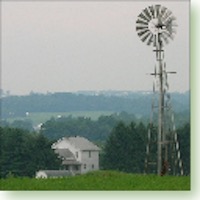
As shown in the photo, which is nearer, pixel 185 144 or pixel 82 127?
pixel 185 144

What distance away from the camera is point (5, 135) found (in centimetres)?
1573

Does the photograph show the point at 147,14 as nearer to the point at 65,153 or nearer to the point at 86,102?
the point at 86,102

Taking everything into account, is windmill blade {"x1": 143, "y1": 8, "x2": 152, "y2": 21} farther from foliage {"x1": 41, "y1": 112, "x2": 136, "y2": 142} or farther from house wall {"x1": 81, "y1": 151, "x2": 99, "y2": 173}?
house wall {"x1": 81, "y1": 151, "x2": 99, "y2": 173}

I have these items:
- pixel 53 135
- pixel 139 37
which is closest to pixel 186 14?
pixel 139 37

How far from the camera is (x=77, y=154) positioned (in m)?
15.7

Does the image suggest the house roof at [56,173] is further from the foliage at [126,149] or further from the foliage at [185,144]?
the foliage at [185,144]

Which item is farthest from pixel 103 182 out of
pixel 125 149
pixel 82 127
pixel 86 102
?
pixel 86 102

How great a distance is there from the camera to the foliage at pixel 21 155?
618 inches

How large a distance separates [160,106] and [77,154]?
30.3 inches

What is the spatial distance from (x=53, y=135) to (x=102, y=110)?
44 centimetres

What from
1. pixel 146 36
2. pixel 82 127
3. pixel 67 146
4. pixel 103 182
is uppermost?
pixel 146 36

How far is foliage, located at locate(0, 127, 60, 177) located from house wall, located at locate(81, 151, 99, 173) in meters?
0.21

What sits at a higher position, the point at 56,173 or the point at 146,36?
the point at 146,36

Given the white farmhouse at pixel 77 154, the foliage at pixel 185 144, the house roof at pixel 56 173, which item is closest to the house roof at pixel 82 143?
the white farmhouse at pixel 77 154
